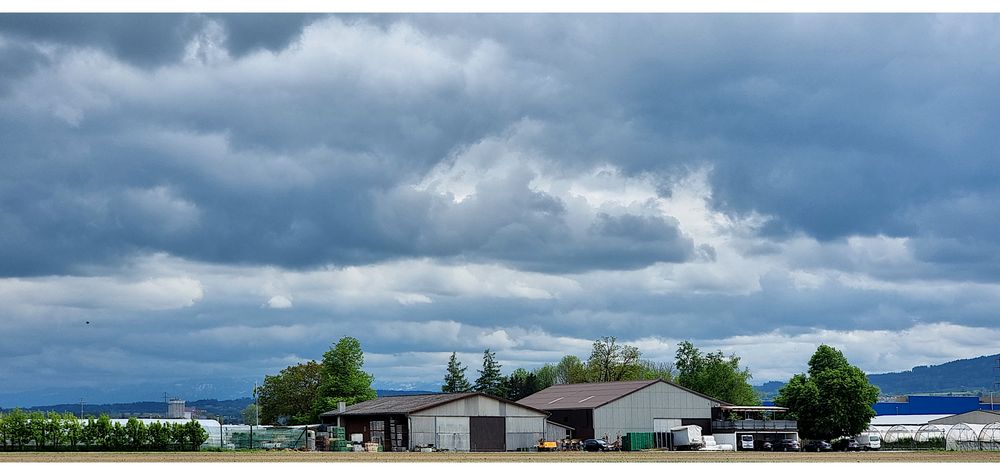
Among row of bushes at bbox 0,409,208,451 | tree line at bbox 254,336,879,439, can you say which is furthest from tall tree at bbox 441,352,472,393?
row of bushes at bbox 0,409,208,451

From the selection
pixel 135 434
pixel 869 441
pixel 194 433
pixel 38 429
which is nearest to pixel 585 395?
pixel 869 441

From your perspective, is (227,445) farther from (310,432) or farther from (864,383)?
(864,383)

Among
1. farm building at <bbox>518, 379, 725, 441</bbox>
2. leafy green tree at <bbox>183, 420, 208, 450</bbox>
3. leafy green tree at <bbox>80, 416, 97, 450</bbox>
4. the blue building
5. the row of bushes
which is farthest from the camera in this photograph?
the blue building

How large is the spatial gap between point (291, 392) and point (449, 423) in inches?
2270

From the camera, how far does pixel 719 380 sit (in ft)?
492

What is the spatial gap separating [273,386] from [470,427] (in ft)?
203

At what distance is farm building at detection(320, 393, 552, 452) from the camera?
8862 centimetres

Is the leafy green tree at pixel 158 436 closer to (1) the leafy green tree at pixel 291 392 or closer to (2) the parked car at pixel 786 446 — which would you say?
(2) the parked car at pixel 786 446

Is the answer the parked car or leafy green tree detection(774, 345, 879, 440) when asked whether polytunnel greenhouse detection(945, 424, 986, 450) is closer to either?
leafy green tree detection(774, 345, 879, 440)

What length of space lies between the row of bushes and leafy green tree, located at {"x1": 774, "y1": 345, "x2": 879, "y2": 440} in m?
61.6

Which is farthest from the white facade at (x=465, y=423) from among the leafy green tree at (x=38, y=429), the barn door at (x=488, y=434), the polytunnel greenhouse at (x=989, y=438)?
the polytunnel greenhouse at (x=989, y=438)

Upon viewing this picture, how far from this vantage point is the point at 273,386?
481ft

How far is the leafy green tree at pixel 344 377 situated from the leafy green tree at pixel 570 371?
43.4 meters
